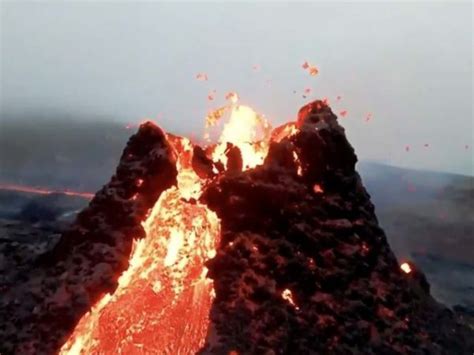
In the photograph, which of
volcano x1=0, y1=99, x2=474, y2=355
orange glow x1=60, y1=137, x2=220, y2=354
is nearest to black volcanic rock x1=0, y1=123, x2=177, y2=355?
volcano x1=0, y1=99, x2=474, y2=355

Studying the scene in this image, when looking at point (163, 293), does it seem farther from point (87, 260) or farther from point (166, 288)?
point (87, 260)

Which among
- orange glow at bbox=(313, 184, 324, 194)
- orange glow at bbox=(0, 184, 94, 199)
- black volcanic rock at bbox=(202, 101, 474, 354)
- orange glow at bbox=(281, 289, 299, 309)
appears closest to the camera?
black volcanic rock at bbox=(202, 101, 474, 354)

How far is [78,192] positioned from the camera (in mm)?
43688

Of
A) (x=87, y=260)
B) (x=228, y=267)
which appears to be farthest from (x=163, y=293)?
(x=87, y=260)

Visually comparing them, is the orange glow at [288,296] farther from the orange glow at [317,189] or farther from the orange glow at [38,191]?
the orange glow at [38,191]

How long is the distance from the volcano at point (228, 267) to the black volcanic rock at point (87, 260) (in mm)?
24

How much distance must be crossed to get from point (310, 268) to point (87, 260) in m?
4.22

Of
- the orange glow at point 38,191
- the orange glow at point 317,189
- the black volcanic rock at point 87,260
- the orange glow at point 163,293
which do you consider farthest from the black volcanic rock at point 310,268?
the orange glow at point 38,191

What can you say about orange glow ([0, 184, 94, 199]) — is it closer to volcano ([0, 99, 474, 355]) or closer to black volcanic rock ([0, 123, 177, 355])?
black volcanic rock ([0, 123, 177, 355])

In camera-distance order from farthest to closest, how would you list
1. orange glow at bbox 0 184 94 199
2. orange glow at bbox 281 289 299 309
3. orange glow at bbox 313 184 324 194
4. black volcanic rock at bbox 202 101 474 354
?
orange glow at bbox 0 184 94 199 < orange glow at bbox 313 184 324 194 < orange glow at bbox 281 289 299 309 < black volcanic rock at bbox 202 101 474 354

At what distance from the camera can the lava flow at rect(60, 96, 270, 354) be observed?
1371cm

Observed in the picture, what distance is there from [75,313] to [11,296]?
5.33ft

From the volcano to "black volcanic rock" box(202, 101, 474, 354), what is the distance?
2cm

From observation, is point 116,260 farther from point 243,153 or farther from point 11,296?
point 243,153
